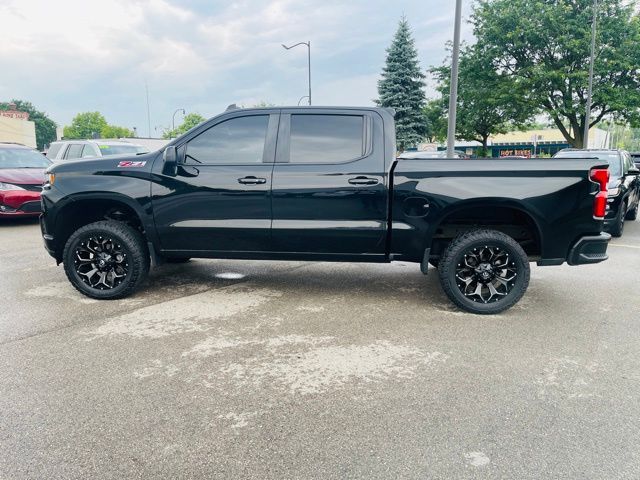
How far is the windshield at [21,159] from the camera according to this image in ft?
35.3

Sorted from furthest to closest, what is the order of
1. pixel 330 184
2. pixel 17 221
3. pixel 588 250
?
pixel 17 221 → pixel 330 184 → pixel 588 250

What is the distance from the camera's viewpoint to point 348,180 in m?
4.63

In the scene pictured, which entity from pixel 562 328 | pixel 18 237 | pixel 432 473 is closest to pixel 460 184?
pixel 562 328

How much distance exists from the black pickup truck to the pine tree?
32.0 meters

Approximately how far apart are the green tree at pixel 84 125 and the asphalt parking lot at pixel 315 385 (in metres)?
131

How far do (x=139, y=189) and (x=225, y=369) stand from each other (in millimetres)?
2339

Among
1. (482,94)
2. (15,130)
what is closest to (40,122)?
(15,130)

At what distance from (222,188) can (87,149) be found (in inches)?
414

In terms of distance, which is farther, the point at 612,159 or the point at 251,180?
the point at 612,159

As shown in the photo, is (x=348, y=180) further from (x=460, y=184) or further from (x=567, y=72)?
(x=567, y=72)

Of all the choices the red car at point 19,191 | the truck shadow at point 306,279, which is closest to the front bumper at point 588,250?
the truck shadow at point 306,279

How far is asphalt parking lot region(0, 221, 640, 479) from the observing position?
7.95ft

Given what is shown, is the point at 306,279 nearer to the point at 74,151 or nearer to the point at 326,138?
the point at 326,138

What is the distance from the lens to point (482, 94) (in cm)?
2825
